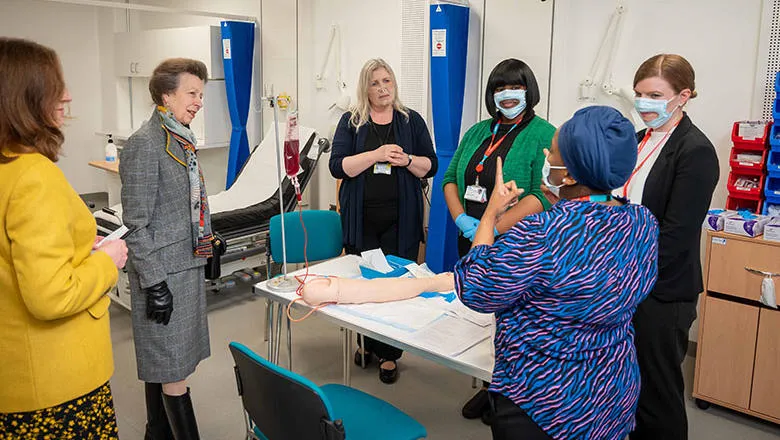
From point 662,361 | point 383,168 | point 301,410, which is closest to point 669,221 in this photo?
point 662,361

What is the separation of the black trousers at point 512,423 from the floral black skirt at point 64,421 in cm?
101

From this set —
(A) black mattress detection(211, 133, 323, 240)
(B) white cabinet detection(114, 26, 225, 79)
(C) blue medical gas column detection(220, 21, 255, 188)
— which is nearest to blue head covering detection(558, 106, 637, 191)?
(A) black mattress detection(211, 133, 323, 240)

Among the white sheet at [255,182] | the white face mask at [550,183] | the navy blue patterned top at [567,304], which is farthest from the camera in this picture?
the white sheet at [255,182]

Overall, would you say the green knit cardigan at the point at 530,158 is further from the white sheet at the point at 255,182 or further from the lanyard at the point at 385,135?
the white sheet at the point at 255,182

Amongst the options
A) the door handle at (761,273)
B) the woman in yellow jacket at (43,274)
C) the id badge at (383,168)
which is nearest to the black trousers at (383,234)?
the id badge at (383,168)

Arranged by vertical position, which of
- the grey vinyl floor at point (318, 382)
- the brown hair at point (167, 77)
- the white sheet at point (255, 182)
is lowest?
the grey vinyl floor at point (318, 382)

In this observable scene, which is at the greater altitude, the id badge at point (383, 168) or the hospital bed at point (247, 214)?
the id badge at point (383, 168)

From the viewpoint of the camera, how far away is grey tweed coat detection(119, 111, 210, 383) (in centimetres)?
216

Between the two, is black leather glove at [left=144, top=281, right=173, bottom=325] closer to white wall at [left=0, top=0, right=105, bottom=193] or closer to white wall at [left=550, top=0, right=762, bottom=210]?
white wall at [left=550, top=0, right=762, bottom=210]

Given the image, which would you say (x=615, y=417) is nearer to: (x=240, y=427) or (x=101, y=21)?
(x=240, y=427)

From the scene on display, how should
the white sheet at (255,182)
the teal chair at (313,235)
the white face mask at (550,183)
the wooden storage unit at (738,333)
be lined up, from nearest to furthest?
1. the white face mask at (550,183)
2. the wooden storage unit at (738,333)
3. the teal chair at (313,235)
4. the white sheet at (255,182)

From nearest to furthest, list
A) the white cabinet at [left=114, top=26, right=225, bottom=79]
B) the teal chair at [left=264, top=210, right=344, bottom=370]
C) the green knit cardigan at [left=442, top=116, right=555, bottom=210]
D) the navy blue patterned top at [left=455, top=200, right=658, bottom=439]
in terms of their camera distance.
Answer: the navy blue patterned top at [left=455, top=200, right=658, bottom=439] < the green knit cardigan at [left=442, top=116, right=555, bottom=210] < the teal chair at [left=264, top=210, right=344, bottom=370] < the white cabinet at [left=114, top=26, right=225, bottom=79]

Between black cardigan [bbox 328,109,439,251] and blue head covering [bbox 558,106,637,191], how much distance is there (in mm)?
1804

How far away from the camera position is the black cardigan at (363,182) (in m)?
3.21
